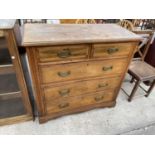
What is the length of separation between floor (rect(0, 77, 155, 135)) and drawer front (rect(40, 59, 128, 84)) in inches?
24.2

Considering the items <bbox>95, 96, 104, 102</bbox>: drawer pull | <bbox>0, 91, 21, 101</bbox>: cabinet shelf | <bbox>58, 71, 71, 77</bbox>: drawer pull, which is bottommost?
<bbox>95, 96, 104, 102</bbox>: drawer pull

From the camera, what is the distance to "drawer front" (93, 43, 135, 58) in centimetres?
120

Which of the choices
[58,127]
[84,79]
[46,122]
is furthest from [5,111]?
[84,79]

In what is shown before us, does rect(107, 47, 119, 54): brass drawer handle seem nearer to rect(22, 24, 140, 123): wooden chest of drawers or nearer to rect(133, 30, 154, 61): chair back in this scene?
rect(22, 24, 140, 123): wooden chest of drawers

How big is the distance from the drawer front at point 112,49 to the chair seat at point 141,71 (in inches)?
22.0

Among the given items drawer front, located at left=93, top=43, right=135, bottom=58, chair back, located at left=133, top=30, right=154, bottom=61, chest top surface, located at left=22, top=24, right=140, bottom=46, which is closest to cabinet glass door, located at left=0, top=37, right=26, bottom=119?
chest top surface, located at left=22, top=24, right=140, bottom=46

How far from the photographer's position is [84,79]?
1377 millimetres

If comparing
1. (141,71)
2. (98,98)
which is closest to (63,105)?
(98,98)

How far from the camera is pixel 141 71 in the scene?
1835 millimetres

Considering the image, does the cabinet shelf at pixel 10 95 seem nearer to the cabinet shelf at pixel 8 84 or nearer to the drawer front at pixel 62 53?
the cabinet shelf at pixel 8 84

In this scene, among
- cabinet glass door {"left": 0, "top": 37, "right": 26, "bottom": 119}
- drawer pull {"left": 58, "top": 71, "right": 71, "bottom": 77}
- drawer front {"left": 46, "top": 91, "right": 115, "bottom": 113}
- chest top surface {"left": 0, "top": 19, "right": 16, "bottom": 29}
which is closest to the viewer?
chest top surface {"left": 0, "top": 19, "right": 16, "bottom": 29}

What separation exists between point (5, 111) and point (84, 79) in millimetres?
940
